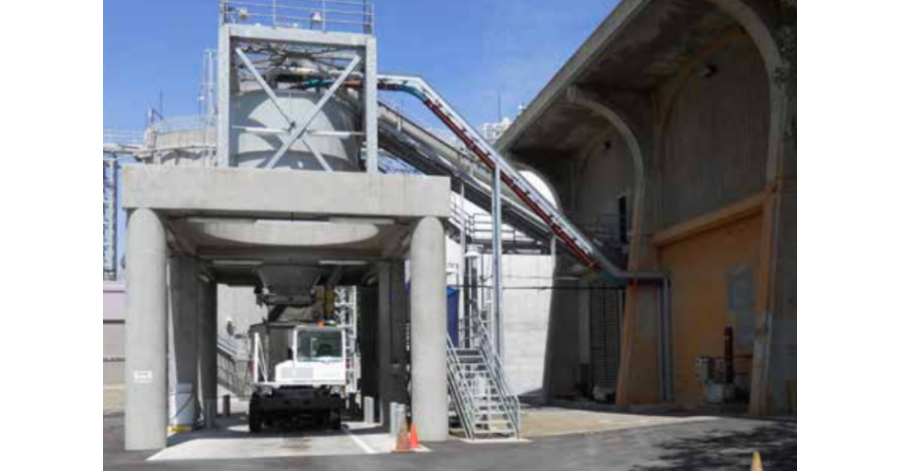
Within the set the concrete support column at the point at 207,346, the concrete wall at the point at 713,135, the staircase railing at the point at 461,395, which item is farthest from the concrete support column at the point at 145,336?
the concrete wall at the point at 713,135

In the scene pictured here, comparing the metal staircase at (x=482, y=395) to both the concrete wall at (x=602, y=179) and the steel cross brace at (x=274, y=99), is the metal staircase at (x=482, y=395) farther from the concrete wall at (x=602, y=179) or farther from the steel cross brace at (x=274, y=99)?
the concrete wall at (x=602, y=179)

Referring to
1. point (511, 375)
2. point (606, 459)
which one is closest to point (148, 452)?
point (606, 459)

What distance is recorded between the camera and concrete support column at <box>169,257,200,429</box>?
28391 millimetres

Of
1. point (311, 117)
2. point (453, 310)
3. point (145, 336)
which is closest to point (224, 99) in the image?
point (311, 117)

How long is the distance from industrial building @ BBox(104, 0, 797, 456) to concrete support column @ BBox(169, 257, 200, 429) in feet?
0.23

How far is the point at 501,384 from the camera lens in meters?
24.5

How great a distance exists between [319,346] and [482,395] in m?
5.59

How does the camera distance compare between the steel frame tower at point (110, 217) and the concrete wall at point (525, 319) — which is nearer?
the concrete wall at point (525, 319)

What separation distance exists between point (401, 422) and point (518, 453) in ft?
9.21

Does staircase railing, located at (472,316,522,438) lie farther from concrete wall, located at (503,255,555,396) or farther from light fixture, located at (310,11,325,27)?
concrete wall, located at (503,255,555,396)

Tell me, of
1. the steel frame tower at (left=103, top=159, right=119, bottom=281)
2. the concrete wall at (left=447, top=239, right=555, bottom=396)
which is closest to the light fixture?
the concrete wall at (left=447, top=239, right=555, bottom=396)

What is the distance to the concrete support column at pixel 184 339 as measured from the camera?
93.1 feet

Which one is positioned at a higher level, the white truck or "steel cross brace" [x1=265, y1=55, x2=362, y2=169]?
"steel cross brace" [x1=265, y1=55, x2=362, y2=169]

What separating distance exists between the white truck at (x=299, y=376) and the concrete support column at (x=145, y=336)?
216 inches
